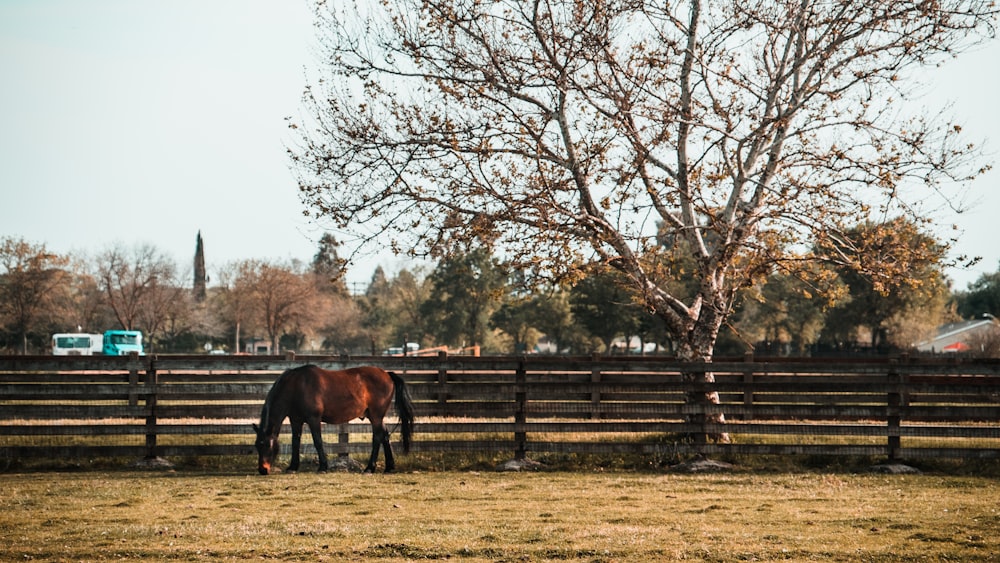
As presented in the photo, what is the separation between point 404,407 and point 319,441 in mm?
1261

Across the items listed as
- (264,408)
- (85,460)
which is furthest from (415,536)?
(85,460)

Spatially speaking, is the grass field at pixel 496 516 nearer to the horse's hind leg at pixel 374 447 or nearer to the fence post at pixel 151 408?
the horse's hind leg at pixel 374 447

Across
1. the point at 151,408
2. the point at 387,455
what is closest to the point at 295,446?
the point at 387,455

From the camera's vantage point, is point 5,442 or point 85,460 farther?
point 5,442

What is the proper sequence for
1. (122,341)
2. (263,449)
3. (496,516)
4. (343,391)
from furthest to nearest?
1. (122,341)
2. (343,391)
3. (263,449)
4. (496,516)

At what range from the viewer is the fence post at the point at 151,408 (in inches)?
577

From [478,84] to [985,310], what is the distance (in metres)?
89.8

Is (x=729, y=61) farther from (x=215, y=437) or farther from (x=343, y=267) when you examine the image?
(x=215, y=437)

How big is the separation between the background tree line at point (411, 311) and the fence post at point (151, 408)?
38755 millimetres

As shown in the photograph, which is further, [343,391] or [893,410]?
[893,410]

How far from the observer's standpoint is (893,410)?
1470 cm

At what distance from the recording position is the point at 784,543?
877 centimetres

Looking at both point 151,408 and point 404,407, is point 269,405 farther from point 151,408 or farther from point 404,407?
point 151,408

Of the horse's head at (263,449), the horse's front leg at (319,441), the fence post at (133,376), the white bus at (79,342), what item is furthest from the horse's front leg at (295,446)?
the white bus at (79,342)
